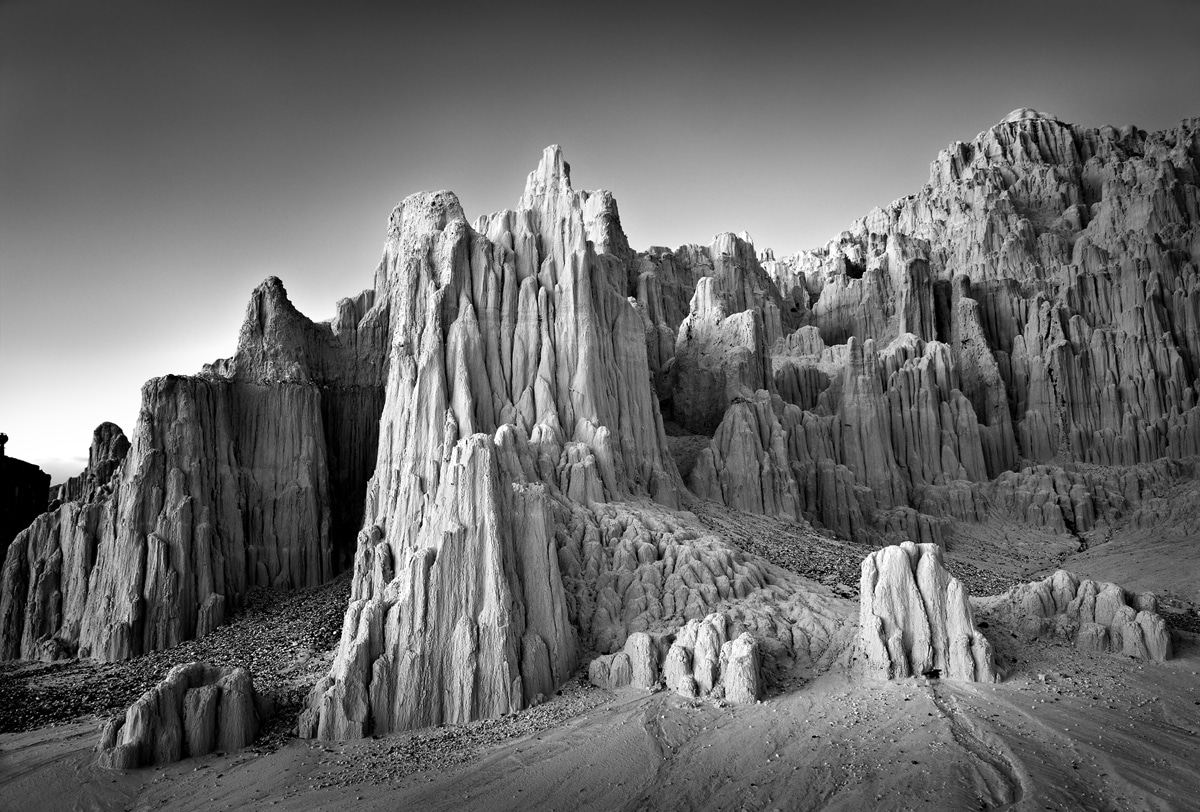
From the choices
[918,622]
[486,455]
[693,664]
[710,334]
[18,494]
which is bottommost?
[693,664]

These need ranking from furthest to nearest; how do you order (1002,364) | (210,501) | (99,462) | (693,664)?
(1002,364)
(99,462)
(210,501)
(693,664)

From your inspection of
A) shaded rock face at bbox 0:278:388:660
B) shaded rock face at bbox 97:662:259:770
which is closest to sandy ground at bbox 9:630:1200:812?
shaded rock face at bbox 97:662:259:770

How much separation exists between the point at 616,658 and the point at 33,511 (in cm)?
4484

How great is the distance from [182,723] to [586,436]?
22.2 meters

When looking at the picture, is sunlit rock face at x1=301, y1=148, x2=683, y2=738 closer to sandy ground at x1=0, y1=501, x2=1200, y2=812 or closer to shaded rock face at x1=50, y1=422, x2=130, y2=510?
sandy ground at x1=0, y1=501, x2=1200, y2=812

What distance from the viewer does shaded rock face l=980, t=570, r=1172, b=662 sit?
28594mm

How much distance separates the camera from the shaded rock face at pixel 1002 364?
2207 inches

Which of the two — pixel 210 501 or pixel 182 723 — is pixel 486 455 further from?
pixel 210 501

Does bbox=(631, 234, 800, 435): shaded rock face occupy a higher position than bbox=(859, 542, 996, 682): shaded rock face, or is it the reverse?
bbox=(631, 234, 800, 435): shaded rock face

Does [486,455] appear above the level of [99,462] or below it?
below

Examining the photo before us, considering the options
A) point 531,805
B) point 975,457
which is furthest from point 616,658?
point 975,457

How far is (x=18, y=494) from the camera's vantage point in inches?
2028

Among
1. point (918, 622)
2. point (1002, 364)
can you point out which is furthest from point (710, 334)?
point (918, 622)

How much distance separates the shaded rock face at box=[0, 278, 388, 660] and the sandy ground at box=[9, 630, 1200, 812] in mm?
12459
